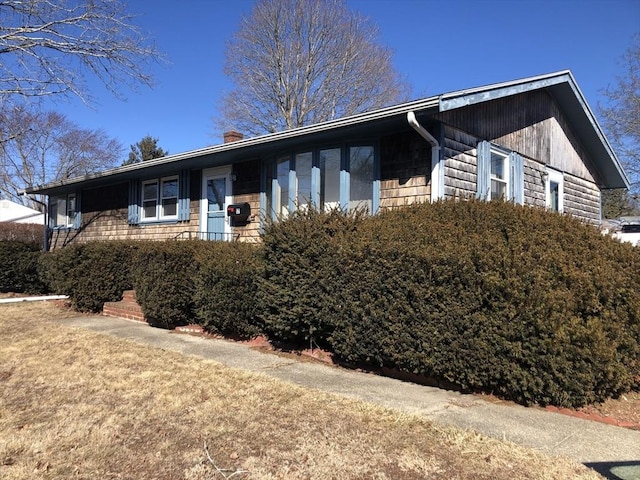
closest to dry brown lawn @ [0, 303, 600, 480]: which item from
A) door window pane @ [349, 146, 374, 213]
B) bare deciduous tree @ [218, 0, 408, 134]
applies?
door window pane @ [349, 146, 374, 213]

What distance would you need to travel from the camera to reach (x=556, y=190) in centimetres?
1230

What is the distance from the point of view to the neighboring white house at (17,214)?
3672cm

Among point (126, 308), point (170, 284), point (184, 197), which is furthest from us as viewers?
point (184, 197)

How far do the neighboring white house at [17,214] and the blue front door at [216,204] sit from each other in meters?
30.7

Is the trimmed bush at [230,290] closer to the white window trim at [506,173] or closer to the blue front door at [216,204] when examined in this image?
the blue front door at [216,204]

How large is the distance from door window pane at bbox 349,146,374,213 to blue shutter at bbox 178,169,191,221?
522 centimetres

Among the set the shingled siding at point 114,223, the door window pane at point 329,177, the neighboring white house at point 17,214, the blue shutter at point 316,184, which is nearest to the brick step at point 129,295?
the shingled siding at point 114,223

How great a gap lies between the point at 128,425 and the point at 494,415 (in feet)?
9.75

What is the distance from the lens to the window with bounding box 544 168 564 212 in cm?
1188

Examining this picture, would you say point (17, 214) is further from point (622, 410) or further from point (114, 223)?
point (622, 410)

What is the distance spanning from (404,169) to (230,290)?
3.58 metres

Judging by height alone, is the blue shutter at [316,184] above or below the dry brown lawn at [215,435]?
above

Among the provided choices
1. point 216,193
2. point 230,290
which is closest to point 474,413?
point 230,290

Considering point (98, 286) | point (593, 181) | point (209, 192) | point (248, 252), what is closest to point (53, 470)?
point (248, 252)
